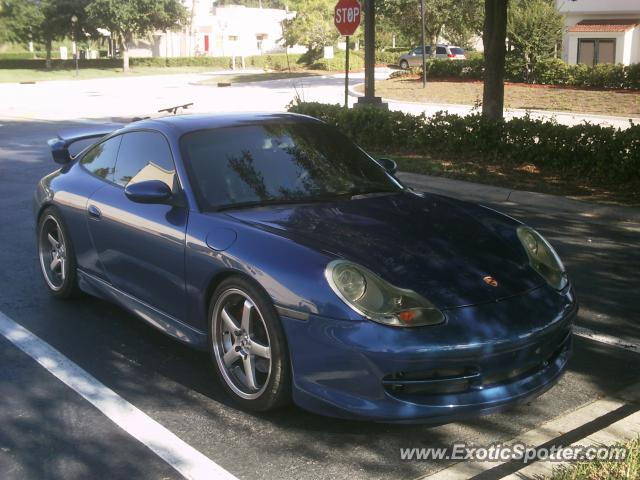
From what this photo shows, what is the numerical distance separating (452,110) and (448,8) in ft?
102

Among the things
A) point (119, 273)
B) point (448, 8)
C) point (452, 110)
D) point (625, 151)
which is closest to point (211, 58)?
point (448, 8)

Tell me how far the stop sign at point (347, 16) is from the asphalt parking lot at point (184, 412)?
9367 millimetres

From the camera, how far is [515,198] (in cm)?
993

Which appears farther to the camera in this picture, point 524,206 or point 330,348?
point 524,206

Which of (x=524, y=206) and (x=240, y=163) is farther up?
(x=240, y=163)

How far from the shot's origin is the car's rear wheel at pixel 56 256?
18.7ft

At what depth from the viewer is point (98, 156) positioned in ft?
18.6

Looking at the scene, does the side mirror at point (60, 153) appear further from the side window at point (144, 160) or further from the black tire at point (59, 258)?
the side window at point (144, 160)

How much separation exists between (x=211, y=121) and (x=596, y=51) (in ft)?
136

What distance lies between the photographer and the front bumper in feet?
11.1

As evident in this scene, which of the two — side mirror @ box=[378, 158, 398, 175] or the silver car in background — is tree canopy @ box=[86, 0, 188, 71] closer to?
the silver car in background

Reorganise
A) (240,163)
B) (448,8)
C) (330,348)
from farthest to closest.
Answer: (448,8)
(240,163)
(330,348)

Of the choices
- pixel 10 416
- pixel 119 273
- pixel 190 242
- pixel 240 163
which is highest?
pixel 240 163

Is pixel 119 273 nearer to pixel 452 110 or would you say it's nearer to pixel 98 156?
pixel 98 156
